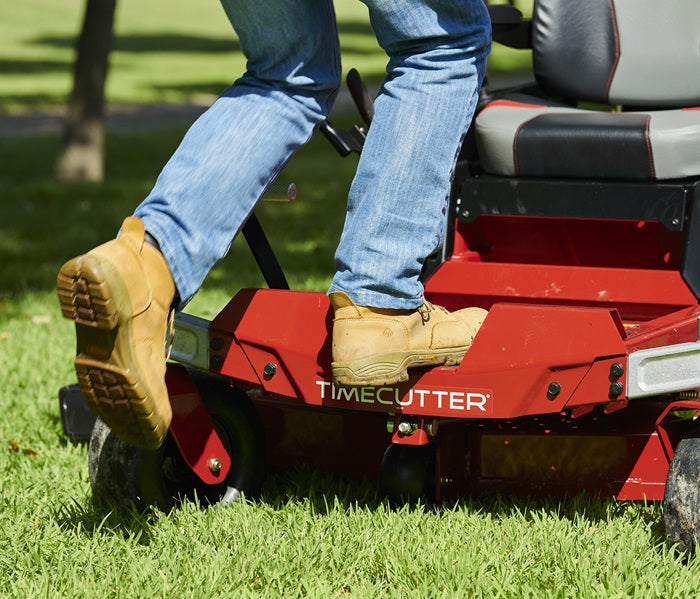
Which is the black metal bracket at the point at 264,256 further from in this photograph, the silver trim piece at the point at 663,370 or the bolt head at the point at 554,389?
the silver trim piece at the point at 663,370

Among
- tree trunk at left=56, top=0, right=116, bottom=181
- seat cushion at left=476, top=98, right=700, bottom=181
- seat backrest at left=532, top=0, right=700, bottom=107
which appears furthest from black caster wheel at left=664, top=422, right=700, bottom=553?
tree trunk at left=56, top=0, right=116, bottom=181

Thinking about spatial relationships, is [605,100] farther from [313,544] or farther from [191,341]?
[313,544]

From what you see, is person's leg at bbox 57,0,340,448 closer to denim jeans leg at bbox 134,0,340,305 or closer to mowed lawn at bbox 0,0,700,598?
denim jeans leg at bbox 134,0,340,305

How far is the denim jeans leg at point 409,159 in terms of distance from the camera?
225 centimetres

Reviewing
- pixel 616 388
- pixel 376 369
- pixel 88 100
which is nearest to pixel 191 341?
pixel 376 369

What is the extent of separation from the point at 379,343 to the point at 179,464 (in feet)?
2.30

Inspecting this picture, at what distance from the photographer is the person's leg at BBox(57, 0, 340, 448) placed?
82.3 inches

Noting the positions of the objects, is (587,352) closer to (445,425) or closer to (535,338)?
(535,338)

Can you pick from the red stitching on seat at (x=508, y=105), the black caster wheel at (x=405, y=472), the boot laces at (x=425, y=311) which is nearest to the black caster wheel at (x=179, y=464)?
the black caster wheel at (x=405, y=472)

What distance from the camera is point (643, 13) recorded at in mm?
3371

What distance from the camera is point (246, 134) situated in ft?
7.73

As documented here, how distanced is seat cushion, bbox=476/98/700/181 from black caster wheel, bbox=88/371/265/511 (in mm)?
938

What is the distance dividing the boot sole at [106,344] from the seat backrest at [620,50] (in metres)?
1.86

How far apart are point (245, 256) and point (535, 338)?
4028mm
